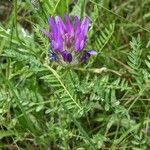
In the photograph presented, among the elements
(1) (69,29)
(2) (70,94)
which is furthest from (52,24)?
(2) (70,94)

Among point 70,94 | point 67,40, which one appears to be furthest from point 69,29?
point 70,94

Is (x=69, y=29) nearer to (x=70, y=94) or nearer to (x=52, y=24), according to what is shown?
(x=52, y=24)

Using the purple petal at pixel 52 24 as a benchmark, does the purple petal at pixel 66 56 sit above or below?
below

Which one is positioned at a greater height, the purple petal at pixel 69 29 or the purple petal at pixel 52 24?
the purple petal at pixel 52 24

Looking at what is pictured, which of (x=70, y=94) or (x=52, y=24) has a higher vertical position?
(x=52, y=24)

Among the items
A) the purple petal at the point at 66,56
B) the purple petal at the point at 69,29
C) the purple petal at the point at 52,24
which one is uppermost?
the purple petal at the point at 52,24
